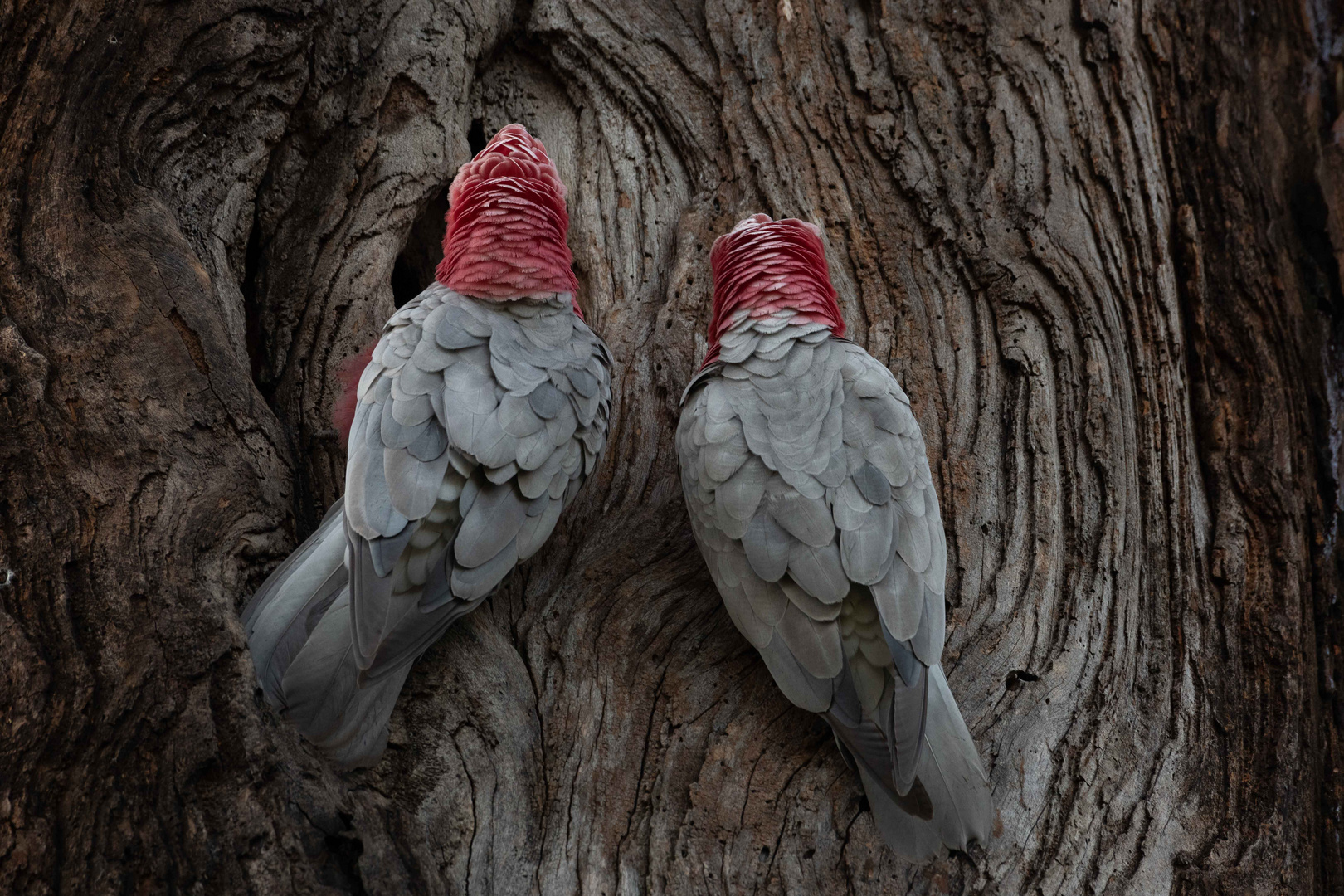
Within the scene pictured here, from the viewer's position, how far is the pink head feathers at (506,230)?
262cm

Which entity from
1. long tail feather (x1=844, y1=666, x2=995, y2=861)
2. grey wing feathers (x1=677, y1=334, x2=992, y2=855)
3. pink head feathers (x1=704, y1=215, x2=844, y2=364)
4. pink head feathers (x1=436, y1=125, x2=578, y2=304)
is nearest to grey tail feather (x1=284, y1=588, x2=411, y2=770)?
grey wing feathers (x1=677, y1=334, x2=992, y2=855)

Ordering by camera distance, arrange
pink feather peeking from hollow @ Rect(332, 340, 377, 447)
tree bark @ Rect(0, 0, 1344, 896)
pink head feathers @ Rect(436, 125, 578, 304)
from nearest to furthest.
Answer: tree bark @ Rect(0, 0, 1344, 896) < pink head feathers @ Rect(436, 125, 578, 304) < pink feather peeking from hollow @ Rect(332, 340, 377, 447)

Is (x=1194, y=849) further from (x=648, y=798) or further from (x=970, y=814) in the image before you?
(x=648, y=798)

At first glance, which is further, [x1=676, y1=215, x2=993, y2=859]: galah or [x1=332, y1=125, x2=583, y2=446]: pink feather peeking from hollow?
[x1=332, y1=125, x2=583, y2=446]: pink feather peeking from hollow

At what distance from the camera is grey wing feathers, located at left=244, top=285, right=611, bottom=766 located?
2.10 metres

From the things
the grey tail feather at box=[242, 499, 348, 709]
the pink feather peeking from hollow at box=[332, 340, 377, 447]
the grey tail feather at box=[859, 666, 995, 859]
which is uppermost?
the pink feather peeking from hollow at box=[332, 340, 377, 447]

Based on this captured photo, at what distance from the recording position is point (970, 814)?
216cm

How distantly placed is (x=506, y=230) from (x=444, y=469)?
856 millimetres

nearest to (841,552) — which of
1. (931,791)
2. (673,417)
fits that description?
(931,791)

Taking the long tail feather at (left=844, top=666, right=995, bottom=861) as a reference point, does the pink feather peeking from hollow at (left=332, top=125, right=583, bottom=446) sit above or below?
above

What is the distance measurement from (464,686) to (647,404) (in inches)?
44.8

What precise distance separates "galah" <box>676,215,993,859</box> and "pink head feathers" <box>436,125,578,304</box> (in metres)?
0.63

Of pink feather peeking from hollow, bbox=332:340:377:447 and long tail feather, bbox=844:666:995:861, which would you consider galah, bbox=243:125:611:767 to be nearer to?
pink feather peeking from hollow, bbox=332:340:377:447

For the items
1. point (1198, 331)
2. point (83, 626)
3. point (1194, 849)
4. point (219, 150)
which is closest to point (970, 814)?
point (1194, 849)
